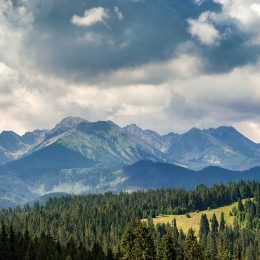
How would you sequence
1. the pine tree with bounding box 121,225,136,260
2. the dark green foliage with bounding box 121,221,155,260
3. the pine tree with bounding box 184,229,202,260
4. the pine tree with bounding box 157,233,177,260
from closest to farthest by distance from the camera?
the dark green foliage with bounding box 121,221,155,260 < the pine tree with bounding box 121,225,136,260 < the pine tree with bounding box 157,233,177,260 < the pine tree with bounding box 184,229,202,260

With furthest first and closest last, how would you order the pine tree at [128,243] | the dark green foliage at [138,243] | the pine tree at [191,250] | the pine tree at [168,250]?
the pine tree at [191,250] < the pine tree at [168,250] < the pine tree at [128,243] < the dark green foliage at [138,243]

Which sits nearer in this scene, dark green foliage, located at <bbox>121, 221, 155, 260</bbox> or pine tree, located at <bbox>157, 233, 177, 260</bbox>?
dark green foliage, located at <bbox>121, 221, 155, 260</bbox>

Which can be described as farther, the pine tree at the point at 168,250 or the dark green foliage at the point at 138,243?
the pine tree at the point at 168,250

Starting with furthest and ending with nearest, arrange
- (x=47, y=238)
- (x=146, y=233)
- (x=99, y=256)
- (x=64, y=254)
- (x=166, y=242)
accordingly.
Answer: (x=47, y=238)
(x=99, y=256)
(x=64, y=254)
(x=166, y=242)
(x=146, y=233)

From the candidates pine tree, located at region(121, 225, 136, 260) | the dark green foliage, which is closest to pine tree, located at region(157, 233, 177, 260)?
the dark green foliage

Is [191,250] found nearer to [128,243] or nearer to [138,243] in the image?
[128,243]

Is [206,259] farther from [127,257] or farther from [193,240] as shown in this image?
[127,257]

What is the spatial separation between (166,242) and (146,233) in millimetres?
10282

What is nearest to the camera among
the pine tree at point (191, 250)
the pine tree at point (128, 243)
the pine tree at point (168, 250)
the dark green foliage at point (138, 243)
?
the dark green foliage at point (138, 243)

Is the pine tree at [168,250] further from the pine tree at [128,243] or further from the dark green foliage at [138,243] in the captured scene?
the pine tree at [128,243]

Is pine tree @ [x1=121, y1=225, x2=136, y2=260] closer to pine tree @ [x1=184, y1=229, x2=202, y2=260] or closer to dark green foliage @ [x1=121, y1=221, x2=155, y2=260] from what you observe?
dark green foliage @ [x1=121, y1=221, x2=155, y2=260]

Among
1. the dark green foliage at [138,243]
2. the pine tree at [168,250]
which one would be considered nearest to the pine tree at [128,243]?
the dark green foliage at [138,243]

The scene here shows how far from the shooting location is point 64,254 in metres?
130

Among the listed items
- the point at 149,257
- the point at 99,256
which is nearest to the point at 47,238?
the point at 99,256
